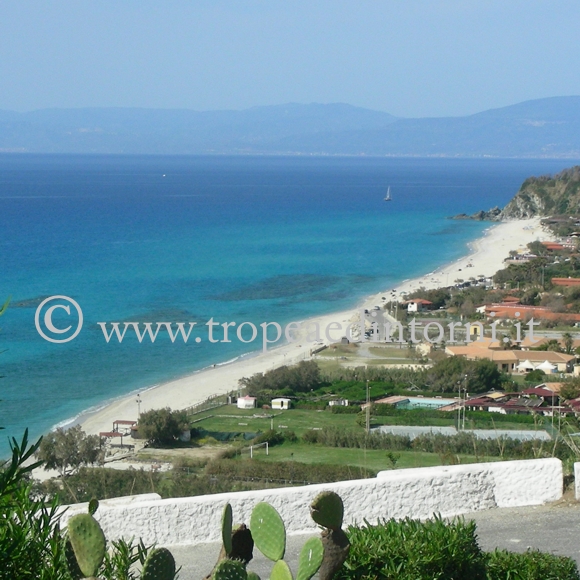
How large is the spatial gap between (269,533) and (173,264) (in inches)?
2070

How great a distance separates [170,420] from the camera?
20.8 metres

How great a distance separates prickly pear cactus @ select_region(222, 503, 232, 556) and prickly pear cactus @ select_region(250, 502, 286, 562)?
13 cm

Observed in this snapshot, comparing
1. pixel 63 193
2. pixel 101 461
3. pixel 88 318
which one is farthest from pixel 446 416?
pixel 63 193

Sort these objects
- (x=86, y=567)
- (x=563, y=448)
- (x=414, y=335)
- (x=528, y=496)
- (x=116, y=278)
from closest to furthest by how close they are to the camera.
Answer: (x=86, y=567) → (x=528, y=496) → (x=563, y=448) → (x=414, y=335) → (x=116, y=278)

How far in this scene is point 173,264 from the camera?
55.6m

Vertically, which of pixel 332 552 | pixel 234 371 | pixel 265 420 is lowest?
pixel 234 371

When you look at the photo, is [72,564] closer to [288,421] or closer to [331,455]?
[331,455]

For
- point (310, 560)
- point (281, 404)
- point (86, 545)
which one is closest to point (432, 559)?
point (310, 560)

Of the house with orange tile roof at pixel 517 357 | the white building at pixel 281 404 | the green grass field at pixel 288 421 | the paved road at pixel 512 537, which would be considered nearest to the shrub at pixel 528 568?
the paved road at pixel 512 537

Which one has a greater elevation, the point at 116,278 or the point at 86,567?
the point at 86,567

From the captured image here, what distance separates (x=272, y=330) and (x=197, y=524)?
99.5 feet

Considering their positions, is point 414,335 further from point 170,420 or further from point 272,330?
point 170,420

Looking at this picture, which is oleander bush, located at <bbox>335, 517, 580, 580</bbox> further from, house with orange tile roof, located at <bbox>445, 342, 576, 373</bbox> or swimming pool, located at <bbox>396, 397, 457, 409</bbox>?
house with orange tile roof, located at <bbox>445, 342, 576, 373</bbox>

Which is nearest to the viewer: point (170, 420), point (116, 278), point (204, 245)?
point (170, 420)
